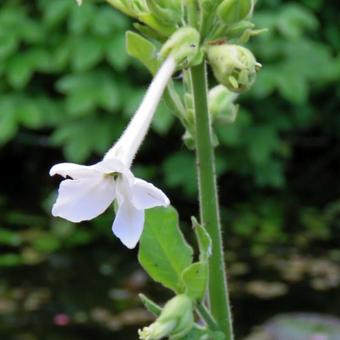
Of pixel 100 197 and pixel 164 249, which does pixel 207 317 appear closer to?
pixel 164 249

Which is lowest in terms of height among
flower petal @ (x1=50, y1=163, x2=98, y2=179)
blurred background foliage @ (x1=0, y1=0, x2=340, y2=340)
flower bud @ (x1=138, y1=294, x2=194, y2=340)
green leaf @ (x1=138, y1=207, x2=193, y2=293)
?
flower bud @ (x1=138, y1=294, x2=194, y2=340)

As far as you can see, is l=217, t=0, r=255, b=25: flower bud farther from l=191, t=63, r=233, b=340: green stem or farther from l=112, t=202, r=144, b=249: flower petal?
l=112, t=202, r=144, b=249: flower petal

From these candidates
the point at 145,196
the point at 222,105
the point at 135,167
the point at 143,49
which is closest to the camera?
the point at 145,196

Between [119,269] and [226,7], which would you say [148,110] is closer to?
[226,7]

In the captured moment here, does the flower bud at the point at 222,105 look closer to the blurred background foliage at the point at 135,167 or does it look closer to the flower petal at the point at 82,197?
the flower petal at the point at 82,197

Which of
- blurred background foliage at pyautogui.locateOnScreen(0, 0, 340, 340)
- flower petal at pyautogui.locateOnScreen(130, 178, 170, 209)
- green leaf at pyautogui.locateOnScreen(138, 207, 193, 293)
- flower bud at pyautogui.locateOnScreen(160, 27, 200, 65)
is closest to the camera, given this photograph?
flower petal at pyautogui.locateOnScreen(130, 178, 170, 209)

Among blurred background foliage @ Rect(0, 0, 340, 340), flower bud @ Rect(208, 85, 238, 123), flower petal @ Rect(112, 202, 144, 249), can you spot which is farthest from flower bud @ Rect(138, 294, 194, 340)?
blurred background foliage @ Rect(0, 0, 340, 340)

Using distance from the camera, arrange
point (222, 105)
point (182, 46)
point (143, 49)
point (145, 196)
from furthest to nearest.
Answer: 1. point (222, 105)
2. point (143, 49)
3. point (182, 46)
4. point (145, 196)

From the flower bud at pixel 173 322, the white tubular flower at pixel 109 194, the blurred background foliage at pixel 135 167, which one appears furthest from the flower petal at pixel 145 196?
the blurred background foliage at pixel 135 167

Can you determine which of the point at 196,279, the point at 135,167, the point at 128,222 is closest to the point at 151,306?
the point at 196,279
